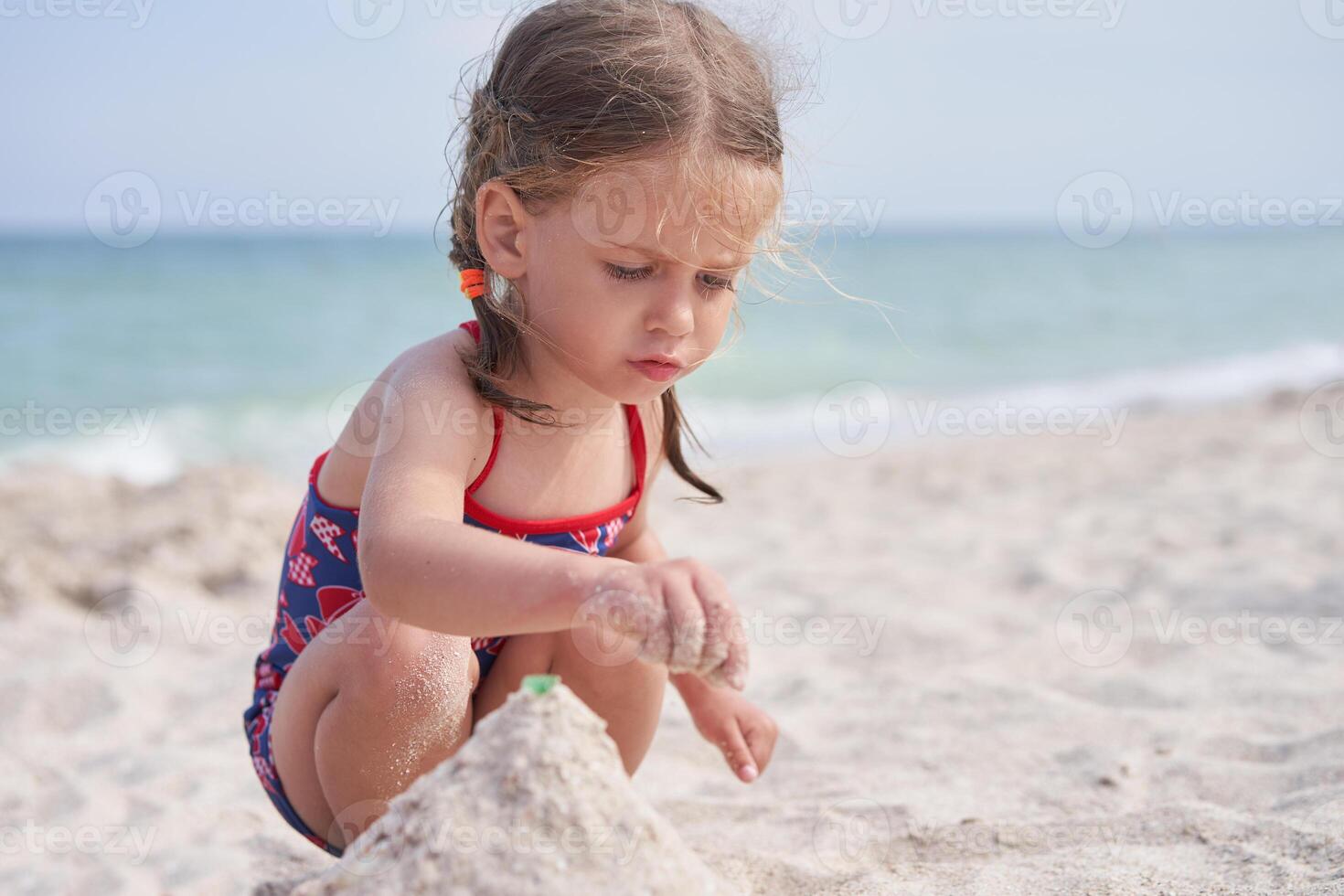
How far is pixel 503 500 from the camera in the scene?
1.85 m

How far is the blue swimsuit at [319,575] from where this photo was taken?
1876 millimetres

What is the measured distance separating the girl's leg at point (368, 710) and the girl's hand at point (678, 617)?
0.59 m

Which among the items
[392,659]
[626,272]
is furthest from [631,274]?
[392,659]

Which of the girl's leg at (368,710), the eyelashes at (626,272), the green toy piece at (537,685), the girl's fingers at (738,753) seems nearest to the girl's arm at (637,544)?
the girl's fingers at (738,753)

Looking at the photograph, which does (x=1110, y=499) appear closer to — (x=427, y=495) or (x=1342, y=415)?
(x=1342, y=415)

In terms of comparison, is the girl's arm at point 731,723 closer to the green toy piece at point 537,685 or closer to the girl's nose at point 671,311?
the girl's nose at point 671,311

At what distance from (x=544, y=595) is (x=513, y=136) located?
0.90 m

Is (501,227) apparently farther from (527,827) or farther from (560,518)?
(527,827)

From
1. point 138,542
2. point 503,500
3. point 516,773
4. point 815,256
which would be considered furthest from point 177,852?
point 138,542

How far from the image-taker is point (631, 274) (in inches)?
64.5

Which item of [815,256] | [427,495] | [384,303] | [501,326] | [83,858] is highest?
[815,256]

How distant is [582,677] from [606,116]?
94 cm

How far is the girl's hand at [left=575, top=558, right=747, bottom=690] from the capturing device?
1.08 m

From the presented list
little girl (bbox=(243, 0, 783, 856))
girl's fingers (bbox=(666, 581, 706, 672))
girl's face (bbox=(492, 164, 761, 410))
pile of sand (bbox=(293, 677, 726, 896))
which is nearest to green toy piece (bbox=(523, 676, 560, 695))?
pile of sand (bbox=(293, 677, 726, 896))
